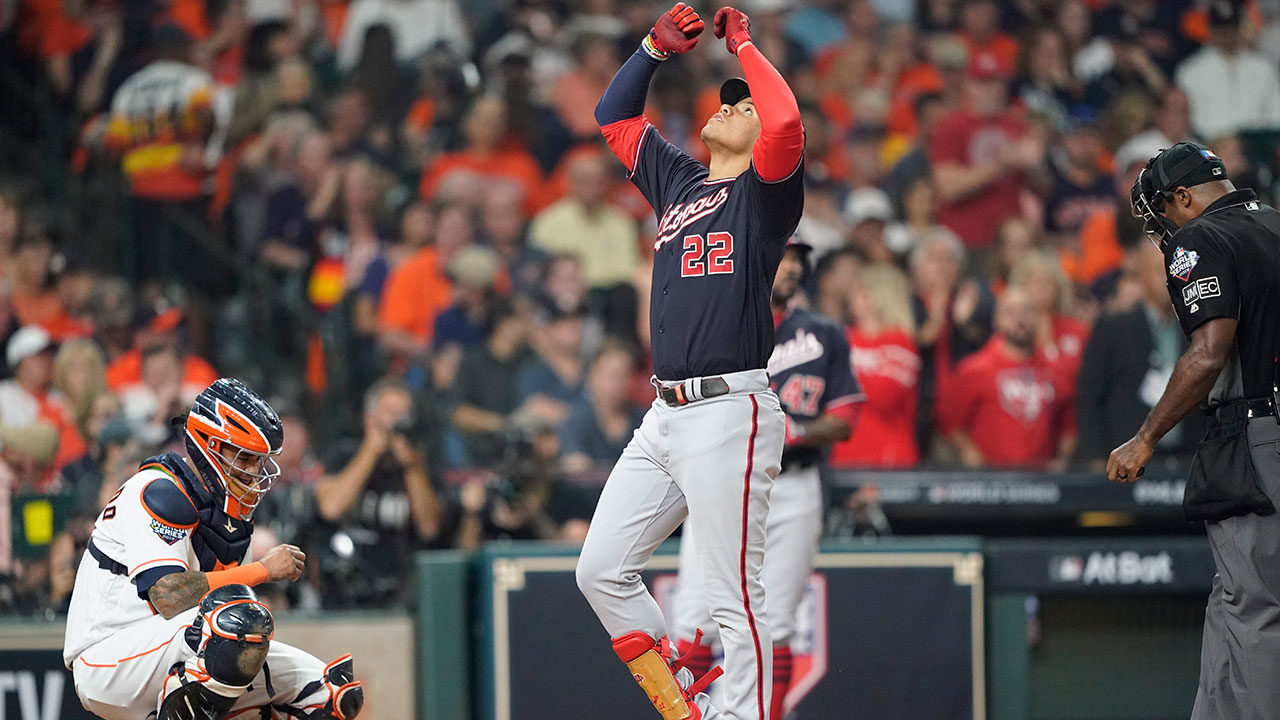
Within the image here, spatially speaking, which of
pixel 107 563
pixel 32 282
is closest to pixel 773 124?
pixel 107 563

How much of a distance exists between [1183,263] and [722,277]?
1430mm

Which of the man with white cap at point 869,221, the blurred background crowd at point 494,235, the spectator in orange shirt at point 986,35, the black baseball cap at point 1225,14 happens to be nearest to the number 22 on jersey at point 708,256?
the blurred background crowd at point 494,235

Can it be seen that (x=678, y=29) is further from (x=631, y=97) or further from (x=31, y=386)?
(x=31, y=386)

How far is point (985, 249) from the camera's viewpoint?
953cm

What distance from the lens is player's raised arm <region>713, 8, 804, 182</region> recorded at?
4414 mm

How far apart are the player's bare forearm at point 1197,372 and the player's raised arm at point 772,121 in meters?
1.35

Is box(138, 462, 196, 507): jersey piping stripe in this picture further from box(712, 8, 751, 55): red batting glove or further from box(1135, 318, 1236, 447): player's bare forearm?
box(1135, 318, 1236, 447): player's bare forearm

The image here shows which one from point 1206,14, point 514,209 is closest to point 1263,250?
point 514,209

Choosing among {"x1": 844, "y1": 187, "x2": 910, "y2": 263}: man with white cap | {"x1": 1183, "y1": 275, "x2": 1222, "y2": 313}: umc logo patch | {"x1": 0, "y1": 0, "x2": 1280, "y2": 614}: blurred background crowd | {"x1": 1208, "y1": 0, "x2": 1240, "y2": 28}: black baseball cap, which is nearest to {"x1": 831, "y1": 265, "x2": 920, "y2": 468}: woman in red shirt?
{"x1": 0, "y1": 0, "x2": 1280, "y2": 614}: blurred background crowd

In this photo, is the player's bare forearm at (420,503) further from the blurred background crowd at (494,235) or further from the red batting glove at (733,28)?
the red batting glove at (733,28)

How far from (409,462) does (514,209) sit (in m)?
2.86

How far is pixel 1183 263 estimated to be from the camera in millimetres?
4535

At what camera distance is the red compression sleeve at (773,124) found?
4.41 m

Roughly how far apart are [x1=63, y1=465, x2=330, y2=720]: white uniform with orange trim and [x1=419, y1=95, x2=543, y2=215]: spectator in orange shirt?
5369mm
